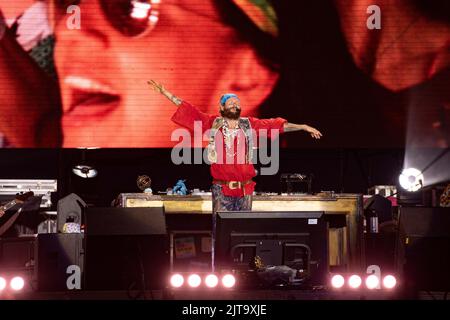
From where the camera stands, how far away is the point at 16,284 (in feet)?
15.4

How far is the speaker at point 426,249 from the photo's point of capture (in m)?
4.69

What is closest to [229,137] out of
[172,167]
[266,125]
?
[266,125]

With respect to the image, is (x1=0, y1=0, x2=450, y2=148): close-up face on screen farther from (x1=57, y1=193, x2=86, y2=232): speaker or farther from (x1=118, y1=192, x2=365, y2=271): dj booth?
(x1=118, y1=192, x2=365, y2=271): dj booth

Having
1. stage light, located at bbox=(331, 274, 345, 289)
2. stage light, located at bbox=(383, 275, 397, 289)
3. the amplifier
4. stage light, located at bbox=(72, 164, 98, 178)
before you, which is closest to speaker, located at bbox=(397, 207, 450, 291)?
stage light, located at bbox=(383, 275, 397, 289)

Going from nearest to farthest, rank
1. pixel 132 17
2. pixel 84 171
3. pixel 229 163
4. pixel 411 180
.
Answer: pixel 229 163 < pixel 132 17 < pixel 411 180 < pixel 84 171

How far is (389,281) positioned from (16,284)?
2369 millimetres

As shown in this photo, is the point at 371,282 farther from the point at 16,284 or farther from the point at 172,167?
the point at 172,167

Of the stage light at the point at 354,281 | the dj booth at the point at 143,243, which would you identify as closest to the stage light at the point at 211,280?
the dj booth at the point at 143,243

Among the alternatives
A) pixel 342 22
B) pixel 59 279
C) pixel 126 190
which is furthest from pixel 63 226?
pixel 342 22

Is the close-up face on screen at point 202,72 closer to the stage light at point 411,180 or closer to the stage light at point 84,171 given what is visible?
the stage light at point 411,180

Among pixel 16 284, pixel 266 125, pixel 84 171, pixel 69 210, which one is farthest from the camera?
pixel 84 171

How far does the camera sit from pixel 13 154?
35.3 feet

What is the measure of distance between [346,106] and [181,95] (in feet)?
6.86

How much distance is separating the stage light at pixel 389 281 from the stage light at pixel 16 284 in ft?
7.58
